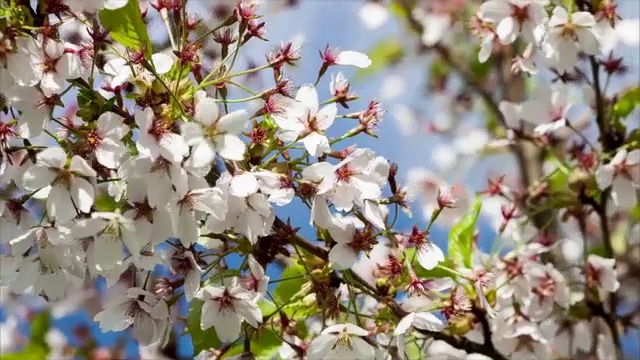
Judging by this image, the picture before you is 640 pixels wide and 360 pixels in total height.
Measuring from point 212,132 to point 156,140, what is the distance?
85 millimetres

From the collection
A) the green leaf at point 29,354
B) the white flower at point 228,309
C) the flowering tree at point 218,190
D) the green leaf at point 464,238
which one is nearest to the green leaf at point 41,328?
the green leaf at point 29,354

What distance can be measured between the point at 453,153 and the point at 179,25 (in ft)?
11.0

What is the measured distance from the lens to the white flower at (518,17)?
1751 millimetres

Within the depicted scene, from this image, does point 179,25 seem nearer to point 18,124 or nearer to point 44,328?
point 18,124

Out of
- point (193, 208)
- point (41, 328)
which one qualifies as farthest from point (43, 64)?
point (41, 328)

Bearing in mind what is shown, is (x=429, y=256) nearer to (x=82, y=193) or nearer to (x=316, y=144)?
(x=316, y=144)

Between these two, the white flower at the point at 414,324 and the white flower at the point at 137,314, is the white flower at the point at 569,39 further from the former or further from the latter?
the white flower at the point at 137,314

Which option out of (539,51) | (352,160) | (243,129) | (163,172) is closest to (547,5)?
(539,51)

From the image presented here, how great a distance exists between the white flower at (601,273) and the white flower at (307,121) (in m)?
0.95

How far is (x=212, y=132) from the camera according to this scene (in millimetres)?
1191

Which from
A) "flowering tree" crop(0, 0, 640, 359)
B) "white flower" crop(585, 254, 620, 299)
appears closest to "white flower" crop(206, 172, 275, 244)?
"flowering tree" crop(0, 0, 640, 359)

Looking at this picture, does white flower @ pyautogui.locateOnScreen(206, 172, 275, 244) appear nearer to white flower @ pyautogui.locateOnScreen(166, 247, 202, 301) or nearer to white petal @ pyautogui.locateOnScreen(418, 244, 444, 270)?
white flower @ pyautogui.locateOnScreen(166, 247, 202, 301)

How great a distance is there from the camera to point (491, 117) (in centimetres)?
417

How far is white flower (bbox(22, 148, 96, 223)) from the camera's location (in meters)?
1.19
